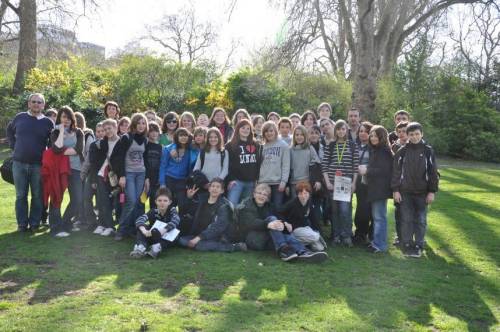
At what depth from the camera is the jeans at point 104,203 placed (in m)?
6.84

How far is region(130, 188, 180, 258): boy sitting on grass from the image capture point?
19.0 feet

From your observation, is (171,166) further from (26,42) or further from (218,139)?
(26,42)

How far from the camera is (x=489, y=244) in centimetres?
706

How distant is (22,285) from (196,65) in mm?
16941

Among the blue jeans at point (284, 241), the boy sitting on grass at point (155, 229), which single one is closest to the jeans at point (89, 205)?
the boy sitting on grass at point (155, 229)

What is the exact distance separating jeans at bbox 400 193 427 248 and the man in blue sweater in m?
5.07

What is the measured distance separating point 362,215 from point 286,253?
166 centimetres

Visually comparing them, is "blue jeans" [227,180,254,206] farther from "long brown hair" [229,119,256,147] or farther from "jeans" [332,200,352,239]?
"jeans" [332,200,352,239]

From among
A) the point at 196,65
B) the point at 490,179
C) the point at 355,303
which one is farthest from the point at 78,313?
the point at 196,65

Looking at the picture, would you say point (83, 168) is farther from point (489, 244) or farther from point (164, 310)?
point (489, 244)

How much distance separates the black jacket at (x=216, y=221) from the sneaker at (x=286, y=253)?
85 centimetres

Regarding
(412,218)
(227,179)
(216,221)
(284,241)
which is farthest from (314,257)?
(227,179)

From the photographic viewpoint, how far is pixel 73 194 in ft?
23.1

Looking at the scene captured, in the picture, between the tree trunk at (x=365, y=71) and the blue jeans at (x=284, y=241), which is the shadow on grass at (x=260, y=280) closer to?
the blue jeans at (x=284, y=241)
